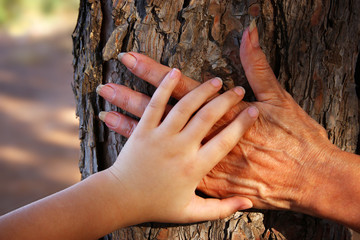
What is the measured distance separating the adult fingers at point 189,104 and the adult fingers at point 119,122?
0.62ft

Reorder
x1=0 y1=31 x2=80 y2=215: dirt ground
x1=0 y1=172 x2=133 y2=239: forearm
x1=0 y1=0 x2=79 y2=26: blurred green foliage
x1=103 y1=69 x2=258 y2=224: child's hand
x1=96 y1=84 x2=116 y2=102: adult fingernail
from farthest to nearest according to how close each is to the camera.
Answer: x1=0 y1=0 x2=79 y2=26: blurred green foliage, x1=0 y1=31 x2=80 y2=215: dirt ground, x1=96 y1=84 x2=116 y2=102: adult fingernail, x1=103 y1=69 x2=258 y2=224: child's hand, x1=0 y1=172 x2=133 y2=239: forearm

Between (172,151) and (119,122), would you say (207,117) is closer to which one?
(172,151)

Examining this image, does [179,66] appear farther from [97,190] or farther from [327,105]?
[327,105]

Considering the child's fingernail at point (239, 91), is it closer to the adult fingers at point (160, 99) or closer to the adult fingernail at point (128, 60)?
the adult fingers at point (160, 99)

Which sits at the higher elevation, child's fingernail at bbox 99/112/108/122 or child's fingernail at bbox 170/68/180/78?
child's fingernail at bbox 170/68/180/78

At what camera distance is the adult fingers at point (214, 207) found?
1278 mm

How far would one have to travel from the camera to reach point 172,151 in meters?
1.21

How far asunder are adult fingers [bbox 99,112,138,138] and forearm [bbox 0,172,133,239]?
0.19 meters

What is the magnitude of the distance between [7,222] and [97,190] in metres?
0.27

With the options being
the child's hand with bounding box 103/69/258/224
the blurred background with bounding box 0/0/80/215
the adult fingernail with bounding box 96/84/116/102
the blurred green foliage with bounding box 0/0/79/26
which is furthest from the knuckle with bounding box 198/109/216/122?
the blurred green foliage with bounding box 0/0/79/26

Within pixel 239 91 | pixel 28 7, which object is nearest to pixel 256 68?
pixel 239 91

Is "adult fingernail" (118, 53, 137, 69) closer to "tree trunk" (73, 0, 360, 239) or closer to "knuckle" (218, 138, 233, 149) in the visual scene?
"tree trunk" (73, 0, 360, 239)

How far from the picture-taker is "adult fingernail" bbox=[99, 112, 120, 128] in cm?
137

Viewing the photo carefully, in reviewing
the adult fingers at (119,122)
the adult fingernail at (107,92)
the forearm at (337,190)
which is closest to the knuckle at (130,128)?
the adult fingers at (119,122)
